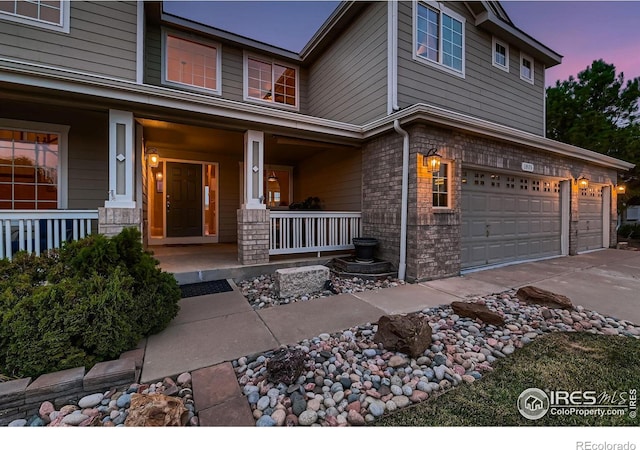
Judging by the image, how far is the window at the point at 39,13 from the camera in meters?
4.23

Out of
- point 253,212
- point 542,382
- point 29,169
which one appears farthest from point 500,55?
point 29,169

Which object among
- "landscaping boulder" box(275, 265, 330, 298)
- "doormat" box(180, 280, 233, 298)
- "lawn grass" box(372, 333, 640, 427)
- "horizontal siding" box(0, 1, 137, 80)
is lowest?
"lawn grass" box(372, 333, 640, 427)

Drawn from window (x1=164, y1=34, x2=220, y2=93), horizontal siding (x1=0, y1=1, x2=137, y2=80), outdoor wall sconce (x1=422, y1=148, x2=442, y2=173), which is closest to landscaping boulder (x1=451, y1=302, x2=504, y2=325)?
outdoor wall sconce (x1=422, y1=148, x2=442, y2=173)

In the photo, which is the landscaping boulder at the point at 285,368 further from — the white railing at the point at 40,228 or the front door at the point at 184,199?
the front door at the point at 184,199

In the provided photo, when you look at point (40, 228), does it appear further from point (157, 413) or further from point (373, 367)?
point (373, 367)

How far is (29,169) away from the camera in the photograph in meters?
4.79

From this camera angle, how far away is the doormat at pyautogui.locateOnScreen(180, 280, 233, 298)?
12.9ft

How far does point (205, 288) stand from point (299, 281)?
4.76ft

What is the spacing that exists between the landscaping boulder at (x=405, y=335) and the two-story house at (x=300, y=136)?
2314 mm

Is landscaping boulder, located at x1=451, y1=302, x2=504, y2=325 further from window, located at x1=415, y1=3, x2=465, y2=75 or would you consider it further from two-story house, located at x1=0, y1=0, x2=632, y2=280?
window, located at x1=415, y1=3, x2=465, y2=75

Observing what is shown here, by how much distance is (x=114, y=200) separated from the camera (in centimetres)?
399

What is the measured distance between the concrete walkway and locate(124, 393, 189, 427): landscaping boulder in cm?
12
